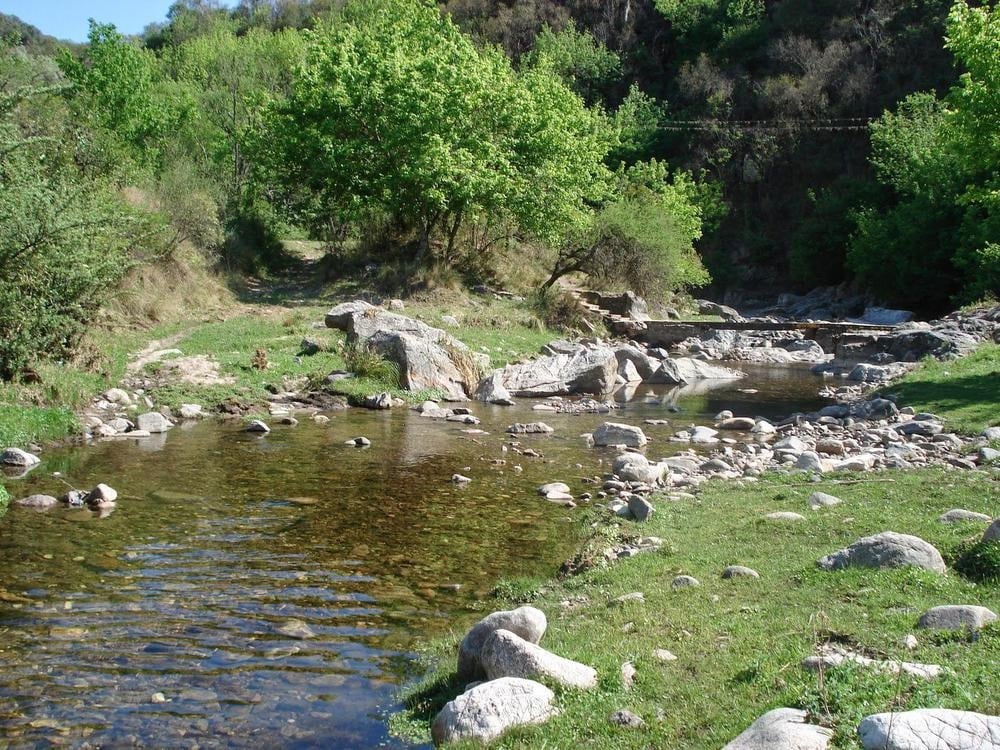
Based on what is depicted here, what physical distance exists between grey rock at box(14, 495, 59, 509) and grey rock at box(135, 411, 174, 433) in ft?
18.8

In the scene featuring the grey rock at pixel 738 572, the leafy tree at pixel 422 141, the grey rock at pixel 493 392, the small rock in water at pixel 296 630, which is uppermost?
the leafy tree at pixel 422 141

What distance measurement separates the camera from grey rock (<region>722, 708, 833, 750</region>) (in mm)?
4695

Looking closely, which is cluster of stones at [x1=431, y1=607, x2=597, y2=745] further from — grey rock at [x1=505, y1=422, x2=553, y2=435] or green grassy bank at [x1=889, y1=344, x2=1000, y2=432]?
green grassy bank at [x1=889, y1=344, x2=1000, y2=432]

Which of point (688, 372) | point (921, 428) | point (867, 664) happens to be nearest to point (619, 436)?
point (921, 428)

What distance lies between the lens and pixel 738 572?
8.64 metres

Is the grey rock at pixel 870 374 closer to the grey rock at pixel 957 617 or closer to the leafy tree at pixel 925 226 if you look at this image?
the leafy tree at pixel 925 226

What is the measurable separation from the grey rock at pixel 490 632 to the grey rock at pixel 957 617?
2.82 m

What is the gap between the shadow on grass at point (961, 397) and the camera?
1784cm

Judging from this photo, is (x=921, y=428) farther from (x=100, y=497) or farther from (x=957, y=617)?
(x=100, y=497)

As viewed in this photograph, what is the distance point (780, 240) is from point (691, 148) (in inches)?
463

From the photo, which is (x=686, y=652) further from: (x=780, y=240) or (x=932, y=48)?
(x=932, y=48)

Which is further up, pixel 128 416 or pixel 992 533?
pixel 992 533

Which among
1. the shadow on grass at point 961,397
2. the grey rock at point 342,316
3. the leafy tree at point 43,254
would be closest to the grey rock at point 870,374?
the shadow on grass at point 961,397

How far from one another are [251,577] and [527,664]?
14.9 ft
